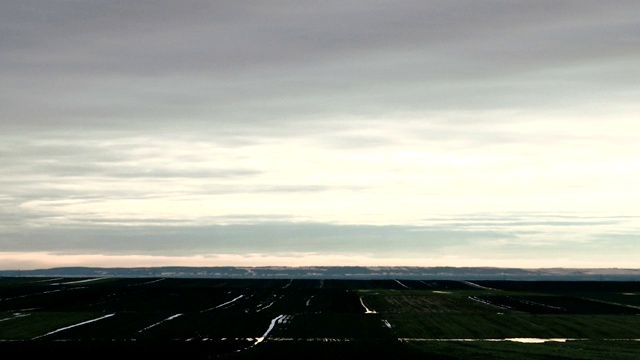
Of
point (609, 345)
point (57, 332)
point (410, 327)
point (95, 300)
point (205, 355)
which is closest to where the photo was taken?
point (205, 355)

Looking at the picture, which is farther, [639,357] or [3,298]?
[3,298]

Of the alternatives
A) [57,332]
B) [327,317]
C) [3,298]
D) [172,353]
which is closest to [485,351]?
[172,353]

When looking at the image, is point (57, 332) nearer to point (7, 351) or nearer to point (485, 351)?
point (7, 351)

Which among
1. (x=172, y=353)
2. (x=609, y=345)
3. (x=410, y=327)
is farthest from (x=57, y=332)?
(x=609, y=345)

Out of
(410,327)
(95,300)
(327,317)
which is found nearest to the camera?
(410,327)

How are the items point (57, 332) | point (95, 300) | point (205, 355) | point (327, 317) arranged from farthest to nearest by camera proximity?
point (95, 300) → point (327, 317) → point (57, 332) → point (205, 355)

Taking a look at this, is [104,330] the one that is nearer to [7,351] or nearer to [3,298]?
[7,351]
